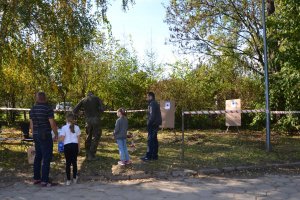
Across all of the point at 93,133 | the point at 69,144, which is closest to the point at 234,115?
the point at 93,133

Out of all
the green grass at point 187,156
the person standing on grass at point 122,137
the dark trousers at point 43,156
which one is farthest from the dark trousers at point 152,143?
the dark trousers at point 43,156

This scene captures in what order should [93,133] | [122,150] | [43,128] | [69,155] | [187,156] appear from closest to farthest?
[43,128]
[69,155]
[122,150]
[93,133]
[187,156]

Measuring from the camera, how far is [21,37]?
38.4 feet

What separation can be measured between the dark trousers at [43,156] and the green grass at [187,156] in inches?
32.6

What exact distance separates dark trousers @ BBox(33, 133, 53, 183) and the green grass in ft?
2.72

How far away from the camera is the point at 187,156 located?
11.5 meters

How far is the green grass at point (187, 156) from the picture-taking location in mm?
10008

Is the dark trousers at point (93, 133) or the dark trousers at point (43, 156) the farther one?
the dark trousers at point (93, 133)

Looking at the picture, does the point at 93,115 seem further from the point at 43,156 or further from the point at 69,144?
the point at 43,156

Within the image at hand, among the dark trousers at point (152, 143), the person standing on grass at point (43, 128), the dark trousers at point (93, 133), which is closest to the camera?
the person standing on grass at point (43, 128)

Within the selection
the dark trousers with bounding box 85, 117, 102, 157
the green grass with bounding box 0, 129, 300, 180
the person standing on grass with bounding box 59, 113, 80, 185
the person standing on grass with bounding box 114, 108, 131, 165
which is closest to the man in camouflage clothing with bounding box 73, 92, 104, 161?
the dark trousers with bounding box 85, 117, 102, 157

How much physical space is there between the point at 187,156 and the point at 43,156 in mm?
4405

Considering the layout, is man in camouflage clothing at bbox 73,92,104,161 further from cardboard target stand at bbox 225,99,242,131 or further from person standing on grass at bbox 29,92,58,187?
cardboard target stand at bbox 225,99,242,131

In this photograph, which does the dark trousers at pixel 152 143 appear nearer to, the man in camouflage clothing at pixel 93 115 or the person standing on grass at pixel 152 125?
the person standing on grass at pixel 152 125
